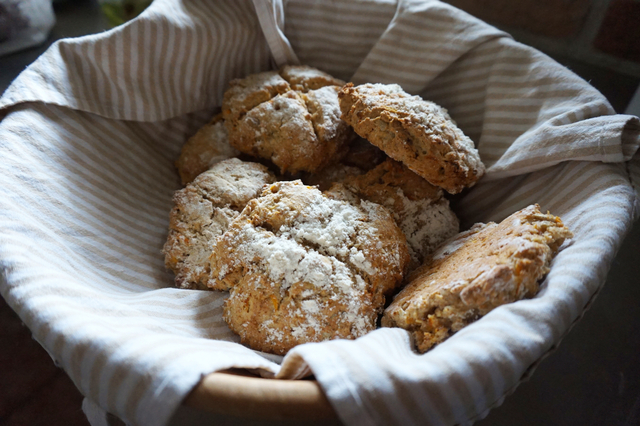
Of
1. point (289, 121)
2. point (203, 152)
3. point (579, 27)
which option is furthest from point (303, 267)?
point (579, 27)

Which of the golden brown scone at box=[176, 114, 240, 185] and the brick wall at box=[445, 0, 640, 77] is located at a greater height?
the brick wall at box=[445, 0, 640, 77]

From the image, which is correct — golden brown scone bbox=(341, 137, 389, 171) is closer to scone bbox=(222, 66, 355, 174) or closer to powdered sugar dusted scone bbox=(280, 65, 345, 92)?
scone bbox=(222, 66, 355, 174)

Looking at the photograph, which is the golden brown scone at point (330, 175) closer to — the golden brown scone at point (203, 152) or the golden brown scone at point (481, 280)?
the golden brown scone at point (203, 152)

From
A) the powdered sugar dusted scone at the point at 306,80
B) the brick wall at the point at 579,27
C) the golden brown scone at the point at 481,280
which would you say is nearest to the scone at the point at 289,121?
the powdered sugar dusted scone at the point at 306,80

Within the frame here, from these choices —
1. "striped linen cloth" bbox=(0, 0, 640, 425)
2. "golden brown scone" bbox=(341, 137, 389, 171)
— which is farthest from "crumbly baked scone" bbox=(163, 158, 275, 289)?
"golden brown scone" bbox=(341, 137, 389, 171)

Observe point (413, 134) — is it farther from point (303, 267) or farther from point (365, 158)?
point (303, 267)
